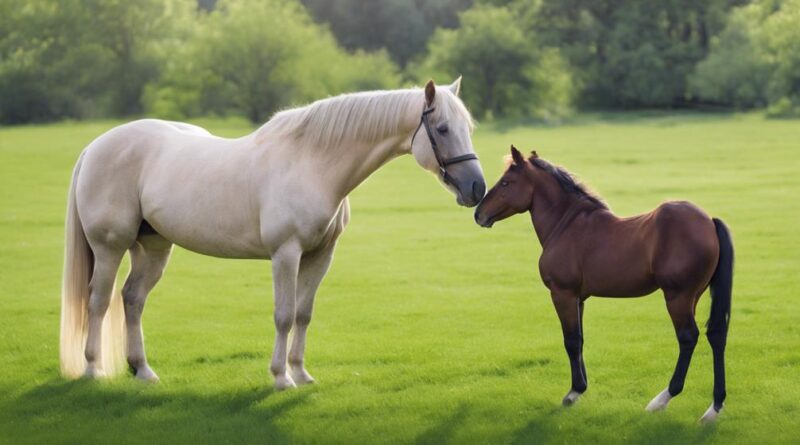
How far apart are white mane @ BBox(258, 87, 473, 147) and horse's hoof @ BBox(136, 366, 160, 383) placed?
6.83 feet

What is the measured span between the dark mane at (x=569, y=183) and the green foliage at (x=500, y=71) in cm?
5195

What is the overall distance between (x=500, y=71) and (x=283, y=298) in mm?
54506

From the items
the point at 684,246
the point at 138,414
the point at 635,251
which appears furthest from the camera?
the point at 138,414

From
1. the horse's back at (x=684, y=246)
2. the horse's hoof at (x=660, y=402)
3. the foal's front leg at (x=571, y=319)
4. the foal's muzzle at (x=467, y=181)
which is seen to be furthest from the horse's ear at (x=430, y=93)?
the horse's hoof at (x=660, y=402)

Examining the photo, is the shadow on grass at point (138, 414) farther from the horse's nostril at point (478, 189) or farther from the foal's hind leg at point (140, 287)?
the horse's nostril at point (478, 189)

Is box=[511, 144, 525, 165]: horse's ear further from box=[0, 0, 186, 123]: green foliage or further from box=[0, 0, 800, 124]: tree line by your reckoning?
box=[0, 0, 186, 123]: green foliage

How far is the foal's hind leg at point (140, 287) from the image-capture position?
25.2 feet

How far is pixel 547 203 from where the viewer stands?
639 cm

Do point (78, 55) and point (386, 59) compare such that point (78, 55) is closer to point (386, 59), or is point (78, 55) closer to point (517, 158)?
point (386, 59)

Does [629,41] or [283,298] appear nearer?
[283,298]

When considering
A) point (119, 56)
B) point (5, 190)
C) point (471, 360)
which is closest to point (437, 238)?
point (471, 360)

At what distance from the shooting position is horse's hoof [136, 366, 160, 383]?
7586mm

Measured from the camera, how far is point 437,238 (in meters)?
16.8

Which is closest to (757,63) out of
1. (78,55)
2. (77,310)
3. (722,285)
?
(78,55)
